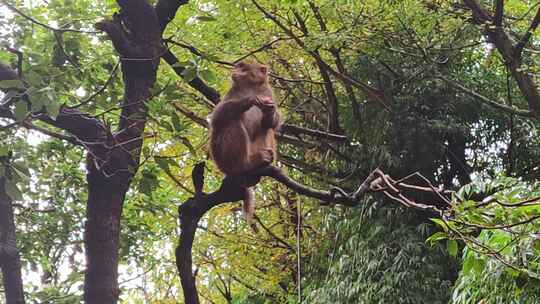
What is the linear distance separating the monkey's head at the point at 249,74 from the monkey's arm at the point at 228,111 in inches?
14.1

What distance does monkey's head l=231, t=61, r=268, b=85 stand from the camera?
401 centimetres

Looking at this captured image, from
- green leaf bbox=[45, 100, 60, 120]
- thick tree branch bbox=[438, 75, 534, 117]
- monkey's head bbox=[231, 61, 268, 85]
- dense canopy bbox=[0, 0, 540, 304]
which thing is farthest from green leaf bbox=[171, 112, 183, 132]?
thick tree branch bbox=[438, 75, 534, 117]

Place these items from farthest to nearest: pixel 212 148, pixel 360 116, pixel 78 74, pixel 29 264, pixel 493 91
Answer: pixel 360 116, pixel 493 91, pixel 29 264, pixel 212 148, pixel 78 74

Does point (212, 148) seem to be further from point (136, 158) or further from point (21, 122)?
point (21, 122)

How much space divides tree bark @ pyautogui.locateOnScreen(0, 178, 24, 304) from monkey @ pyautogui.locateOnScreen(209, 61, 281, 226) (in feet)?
3.39

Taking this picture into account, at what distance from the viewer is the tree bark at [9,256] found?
2.80 metres

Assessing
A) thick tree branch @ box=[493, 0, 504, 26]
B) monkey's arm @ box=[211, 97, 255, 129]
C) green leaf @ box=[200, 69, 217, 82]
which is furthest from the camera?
thick tree branch @ box=[493, 0, 504, 26]

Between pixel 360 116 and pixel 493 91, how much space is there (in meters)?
1.34

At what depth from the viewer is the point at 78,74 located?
9.45 ft

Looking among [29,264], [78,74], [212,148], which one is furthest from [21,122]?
Result: [29,264]

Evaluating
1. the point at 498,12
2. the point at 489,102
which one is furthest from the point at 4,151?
the point at 489,102

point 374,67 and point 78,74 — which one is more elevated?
point 374,67

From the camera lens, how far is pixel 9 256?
2.84m

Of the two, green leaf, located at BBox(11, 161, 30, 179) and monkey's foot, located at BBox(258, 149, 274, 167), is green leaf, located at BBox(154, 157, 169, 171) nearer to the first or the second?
green leaf, located at BBox(11, 161, 30, 179)
